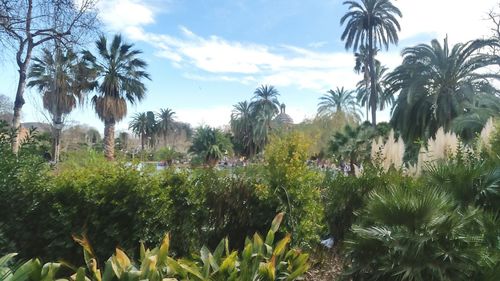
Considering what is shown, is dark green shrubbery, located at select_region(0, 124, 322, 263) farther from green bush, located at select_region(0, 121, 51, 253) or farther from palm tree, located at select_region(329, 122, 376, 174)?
palm tree, located at select_region(329, 122, 376, 174)

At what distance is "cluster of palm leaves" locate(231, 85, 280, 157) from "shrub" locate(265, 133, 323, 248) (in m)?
60.0

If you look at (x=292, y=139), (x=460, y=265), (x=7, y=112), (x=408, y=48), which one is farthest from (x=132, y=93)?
(x=460, y=265)

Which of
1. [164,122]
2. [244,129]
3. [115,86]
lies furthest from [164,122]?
[115,86]

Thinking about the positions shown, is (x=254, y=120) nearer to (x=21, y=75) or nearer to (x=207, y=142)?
(x=207, y=142)

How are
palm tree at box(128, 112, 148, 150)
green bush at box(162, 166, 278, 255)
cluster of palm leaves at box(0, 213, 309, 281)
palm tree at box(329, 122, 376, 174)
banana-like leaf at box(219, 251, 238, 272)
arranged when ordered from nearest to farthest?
cluster of palm leaves at box(0, 213, 309, 281), banana-like leaf at box(219, 251, 238, 272), green bush at box(162, 166, 278, 255), palm tree at box(329, 122, 376, 174), palm tree at box(128, 112, 148, 150)

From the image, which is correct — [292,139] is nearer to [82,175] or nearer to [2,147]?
[82,175]

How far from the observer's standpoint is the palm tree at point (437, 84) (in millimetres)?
24766

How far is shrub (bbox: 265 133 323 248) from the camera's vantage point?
530 centimetres

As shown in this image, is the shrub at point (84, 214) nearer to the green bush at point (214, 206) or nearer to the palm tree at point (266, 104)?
the green bush at point (214, 206)

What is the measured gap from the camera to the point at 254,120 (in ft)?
227

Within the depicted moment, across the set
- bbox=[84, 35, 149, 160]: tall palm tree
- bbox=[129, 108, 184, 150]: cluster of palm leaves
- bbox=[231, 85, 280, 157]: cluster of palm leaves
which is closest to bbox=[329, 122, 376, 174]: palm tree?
bbox=[84, 35, 149, 160]: tall palm tree

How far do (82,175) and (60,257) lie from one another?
3.10 feet

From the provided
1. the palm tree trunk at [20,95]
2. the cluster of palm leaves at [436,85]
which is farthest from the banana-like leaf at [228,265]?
the cluster of palm leaves at [436,85]

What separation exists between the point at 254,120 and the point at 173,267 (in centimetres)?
6573
